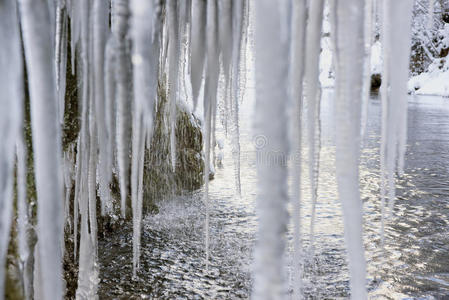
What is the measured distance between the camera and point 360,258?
778mm

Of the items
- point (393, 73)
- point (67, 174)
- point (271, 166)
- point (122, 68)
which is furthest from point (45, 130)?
point (67, 174)

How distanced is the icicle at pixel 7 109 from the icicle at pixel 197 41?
407 millimetres

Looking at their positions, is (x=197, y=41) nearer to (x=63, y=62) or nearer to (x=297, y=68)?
(x=297, y=68)

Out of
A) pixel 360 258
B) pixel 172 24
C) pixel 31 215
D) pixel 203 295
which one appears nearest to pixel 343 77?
pixel 360 258

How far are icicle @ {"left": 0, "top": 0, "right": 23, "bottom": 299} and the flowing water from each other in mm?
2124

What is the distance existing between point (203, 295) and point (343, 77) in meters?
2.99

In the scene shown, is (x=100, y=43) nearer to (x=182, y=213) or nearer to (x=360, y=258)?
(x=360, y=258)

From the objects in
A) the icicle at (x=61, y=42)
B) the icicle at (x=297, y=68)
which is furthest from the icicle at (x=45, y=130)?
the icicle at (x=297, y=68)

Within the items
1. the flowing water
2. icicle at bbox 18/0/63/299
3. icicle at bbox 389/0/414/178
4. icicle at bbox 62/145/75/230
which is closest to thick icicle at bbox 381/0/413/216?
icicle at bbox 389/0/414/178

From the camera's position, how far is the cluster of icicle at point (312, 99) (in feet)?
1.76

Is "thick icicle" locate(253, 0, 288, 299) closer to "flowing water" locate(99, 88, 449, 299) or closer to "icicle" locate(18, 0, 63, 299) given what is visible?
"icicle" locate(18, 0, 63, 299)

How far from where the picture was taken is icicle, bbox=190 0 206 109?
951 millimetres

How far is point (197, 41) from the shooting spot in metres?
0.98

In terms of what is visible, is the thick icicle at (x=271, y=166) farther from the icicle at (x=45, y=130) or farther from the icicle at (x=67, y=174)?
the icicle at (x=67, y=174)
